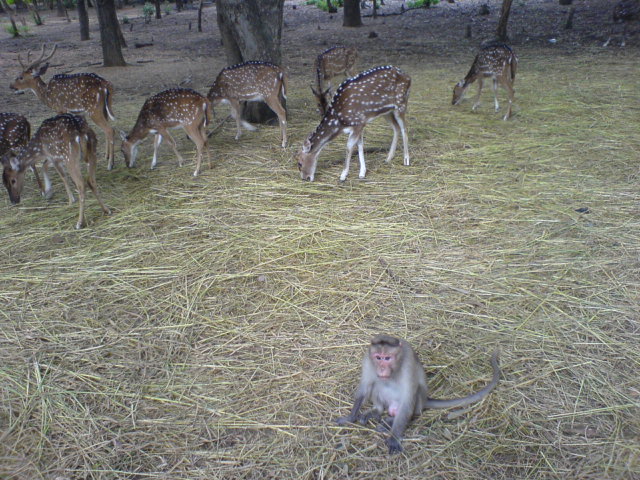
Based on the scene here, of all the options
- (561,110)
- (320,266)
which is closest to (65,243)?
(320,266)

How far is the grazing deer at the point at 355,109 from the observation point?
19.4 feet

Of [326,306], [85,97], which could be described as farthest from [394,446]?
[85,97]

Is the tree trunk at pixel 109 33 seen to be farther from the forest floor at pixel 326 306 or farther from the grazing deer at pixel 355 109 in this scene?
the grazing deer at pixel 355 109

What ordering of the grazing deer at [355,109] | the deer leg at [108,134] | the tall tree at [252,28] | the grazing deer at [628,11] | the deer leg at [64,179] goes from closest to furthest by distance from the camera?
the deer leg at [64,179]
the grazing deer at [355,109]
the deer leg at [108,134]
the tall tree at [252,28]
the grazing deer at [628,11]

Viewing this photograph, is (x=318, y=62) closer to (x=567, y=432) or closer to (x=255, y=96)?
(x=255, y=96)

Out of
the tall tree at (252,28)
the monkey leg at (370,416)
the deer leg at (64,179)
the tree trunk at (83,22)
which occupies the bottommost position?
the monkey leg at (370,416)

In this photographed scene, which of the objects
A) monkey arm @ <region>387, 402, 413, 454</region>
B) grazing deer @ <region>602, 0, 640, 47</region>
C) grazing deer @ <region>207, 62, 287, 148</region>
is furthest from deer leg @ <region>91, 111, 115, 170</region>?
grazing deer @ <region>602, 0, 640, 47</region>

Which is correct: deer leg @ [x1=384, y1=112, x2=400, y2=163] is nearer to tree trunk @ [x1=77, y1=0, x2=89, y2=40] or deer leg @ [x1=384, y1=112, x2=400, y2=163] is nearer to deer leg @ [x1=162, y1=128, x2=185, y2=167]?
deer leg @ [x1=162, y1=128, x2=185, y2=167]

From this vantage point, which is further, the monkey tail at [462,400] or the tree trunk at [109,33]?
the tree trunk at [109,33]

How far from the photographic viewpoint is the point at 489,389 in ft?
9.85

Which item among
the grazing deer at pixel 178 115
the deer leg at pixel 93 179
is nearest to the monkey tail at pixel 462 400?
the deer leg at pixel 93 179

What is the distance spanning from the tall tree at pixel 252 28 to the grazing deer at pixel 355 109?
2.46m

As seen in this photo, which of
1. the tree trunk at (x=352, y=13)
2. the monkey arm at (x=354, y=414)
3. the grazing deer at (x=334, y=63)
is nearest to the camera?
the monkey arm at (x=354, y=414)

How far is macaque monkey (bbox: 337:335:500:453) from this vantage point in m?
2.75
